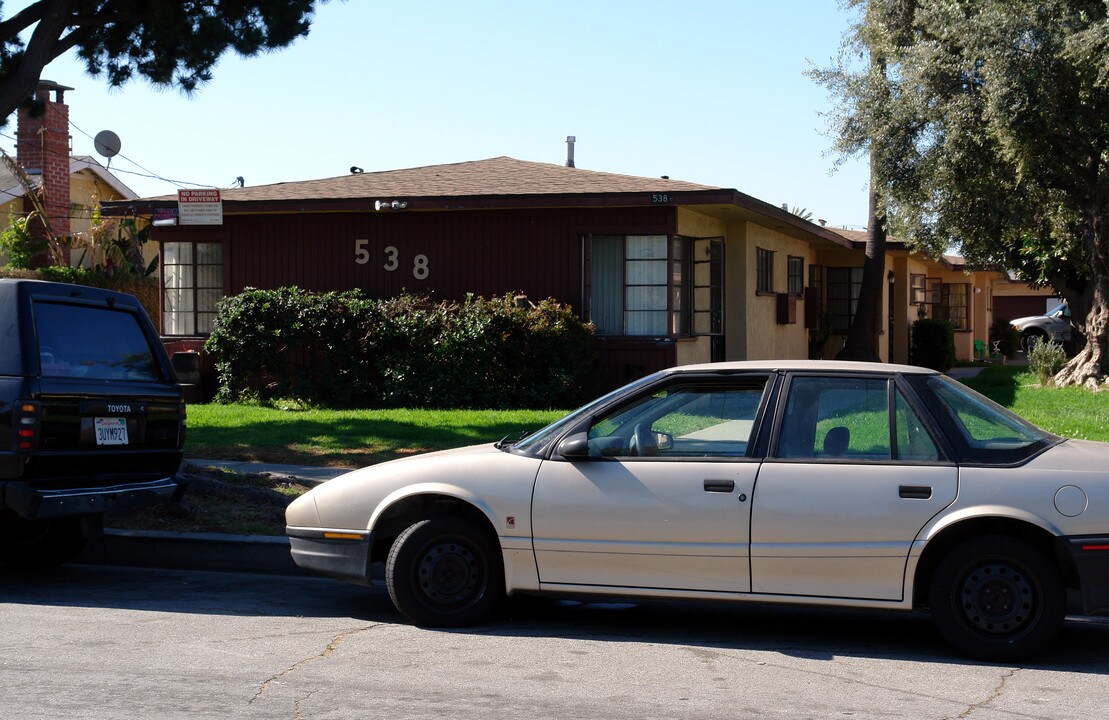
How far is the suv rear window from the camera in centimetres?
771

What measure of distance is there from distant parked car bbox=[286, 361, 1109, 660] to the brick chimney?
85.9 feet

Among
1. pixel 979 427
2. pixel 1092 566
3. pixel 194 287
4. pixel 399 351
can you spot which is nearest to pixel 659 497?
pixel 979 427

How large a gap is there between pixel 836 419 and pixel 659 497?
105 centimetres

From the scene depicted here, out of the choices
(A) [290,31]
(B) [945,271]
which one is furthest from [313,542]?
(B) [945,271]

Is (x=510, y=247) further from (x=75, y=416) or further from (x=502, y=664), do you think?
(x=502, y=664)

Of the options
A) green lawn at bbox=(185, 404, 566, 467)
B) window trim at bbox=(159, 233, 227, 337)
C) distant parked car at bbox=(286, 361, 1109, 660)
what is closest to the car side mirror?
distant parked car at bbox=(286, 361, 1109, 660)

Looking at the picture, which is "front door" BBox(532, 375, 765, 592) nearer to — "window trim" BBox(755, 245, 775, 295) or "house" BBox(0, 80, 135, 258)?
"window trim" BBox(755, 245, 775, 295)

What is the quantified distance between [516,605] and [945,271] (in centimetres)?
3360

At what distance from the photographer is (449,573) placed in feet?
22.0

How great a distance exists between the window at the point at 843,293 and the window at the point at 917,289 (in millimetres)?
3847

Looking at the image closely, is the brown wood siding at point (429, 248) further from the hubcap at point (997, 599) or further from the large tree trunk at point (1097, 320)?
the hubcap at point (997, 599)

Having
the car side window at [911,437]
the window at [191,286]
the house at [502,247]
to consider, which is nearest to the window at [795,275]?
the house at [502,247]

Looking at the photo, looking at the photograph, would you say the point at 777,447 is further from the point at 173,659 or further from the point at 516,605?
the point at 173,659

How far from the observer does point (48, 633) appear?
6.62 m
